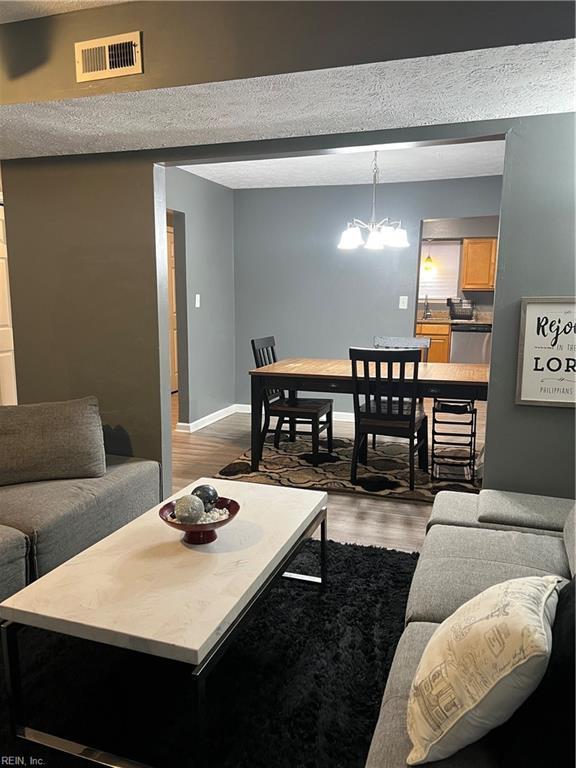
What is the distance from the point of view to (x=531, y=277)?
2.53m

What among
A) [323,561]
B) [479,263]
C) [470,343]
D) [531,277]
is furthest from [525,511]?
[479,263]

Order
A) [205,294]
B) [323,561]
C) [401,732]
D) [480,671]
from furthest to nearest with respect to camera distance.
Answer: [205,294], [323,561], [401,732], [480,671]

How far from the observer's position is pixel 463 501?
8.07ft

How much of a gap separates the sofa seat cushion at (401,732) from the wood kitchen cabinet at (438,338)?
20.4 ft

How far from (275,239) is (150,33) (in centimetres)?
375

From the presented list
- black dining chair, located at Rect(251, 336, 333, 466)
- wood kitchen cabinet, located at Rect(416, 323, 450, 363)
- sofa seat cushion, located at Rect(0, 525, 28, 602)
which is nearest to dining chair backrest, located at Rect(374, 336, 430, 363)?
black dining chair, located at Rect(251, 336, 333, 466)

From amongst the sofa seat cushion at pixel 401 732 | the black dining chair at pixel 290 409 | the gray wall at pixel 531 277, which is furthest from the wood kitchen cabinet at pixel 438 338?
the sofa seat cushion at pixel 401 732

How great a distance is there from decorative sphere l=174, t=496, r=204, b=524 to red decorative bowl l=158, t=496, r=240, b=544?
0.05 feet

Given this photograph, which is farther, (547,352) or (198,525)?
(547,352)

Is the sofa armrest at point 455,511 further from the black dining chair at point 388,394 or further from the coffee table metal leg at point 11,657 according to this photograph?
the coffee table metal leg at point 11,657

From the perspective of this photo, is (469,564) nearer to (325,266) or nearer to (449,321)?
(325,266)

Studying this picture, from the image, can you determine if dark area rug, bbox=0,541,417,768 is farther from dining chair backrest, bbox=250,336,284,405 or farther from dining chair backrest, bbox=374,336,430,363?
dining chair backrest, bbox=374,336,430,363

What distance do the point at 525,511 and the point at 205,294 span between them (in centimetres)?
400

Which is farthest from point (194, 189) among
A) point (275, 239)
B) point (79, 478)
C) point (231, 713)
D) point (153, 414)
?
point (231, 713)
